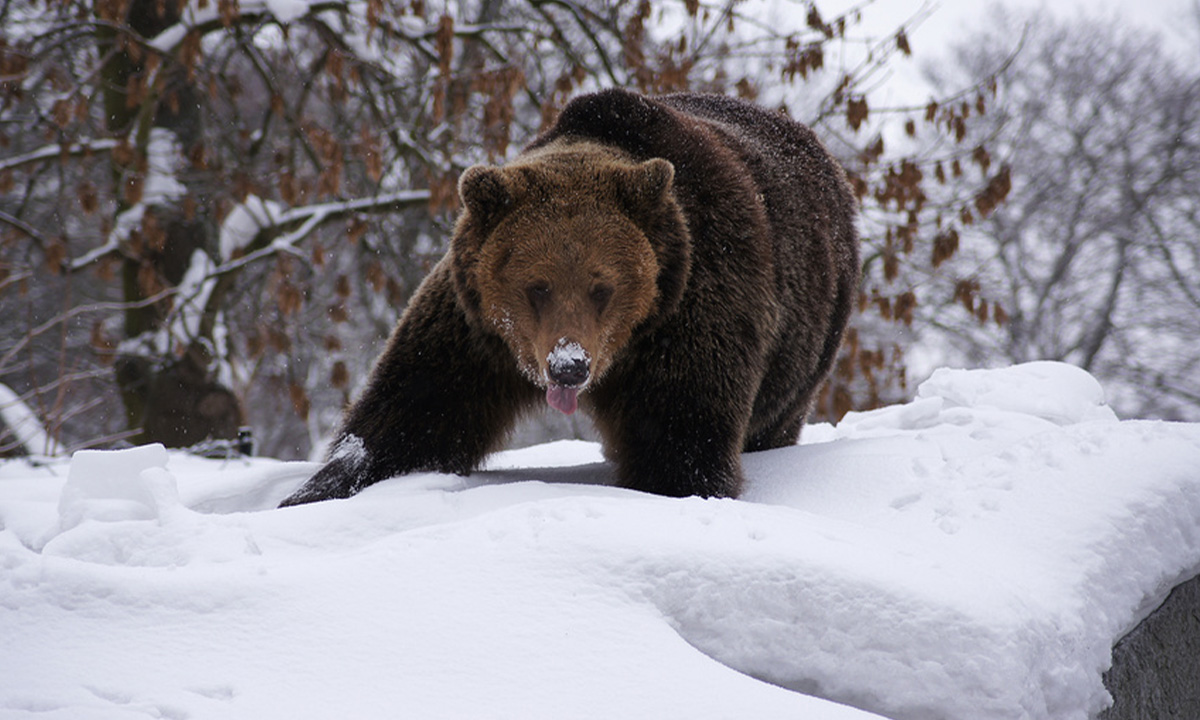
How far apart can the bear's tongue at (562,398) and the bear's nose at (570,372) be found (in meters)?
0.11

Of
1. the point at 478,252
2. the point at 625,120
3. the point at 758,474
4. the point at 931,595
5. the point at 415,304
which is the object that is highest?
the point at 625,120

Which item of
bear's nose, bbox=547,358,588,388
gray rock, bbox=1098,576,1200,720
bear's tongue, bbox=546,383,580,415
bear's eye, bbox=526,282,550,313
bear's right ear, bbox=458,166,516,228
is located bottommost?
gray rock, bbox=1098,576,1200,720

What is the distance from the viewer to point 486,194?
3.51m

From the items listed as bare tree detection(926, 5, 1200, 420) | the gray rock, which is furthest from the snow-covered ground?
bare tree detection(926, 5, 1200, 420)

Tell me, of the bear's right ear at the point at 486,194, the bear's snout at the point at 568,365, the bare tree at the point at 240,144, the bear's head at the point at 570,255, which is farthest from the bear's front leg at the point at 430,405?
the bare tree at the point at 240,144

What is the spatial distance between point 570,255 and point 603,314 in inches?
9.2

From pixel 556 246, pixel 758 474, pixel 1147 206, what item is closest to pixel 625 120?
pixel 556 246

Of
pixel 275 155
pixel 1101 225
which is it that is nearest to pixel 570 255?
pixel 275 155

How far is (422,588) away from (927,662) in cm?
110

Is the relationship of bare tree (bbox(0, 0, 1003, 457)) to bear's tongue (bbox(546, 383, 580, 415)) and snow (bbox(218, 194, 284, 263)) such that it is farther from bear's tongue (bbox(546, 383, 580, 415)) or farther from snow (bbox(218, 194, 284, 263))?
bear's tongue (bbox(546, 383, 580, 415))

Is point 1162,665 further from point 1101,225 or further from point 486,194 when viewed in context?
point 1101,225

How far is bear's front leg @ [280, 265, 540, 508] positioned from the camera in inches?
145

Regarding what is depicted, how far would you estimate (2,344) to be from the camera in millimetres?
12516

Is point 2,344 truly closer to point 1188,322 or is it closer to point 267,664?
point 267,664
